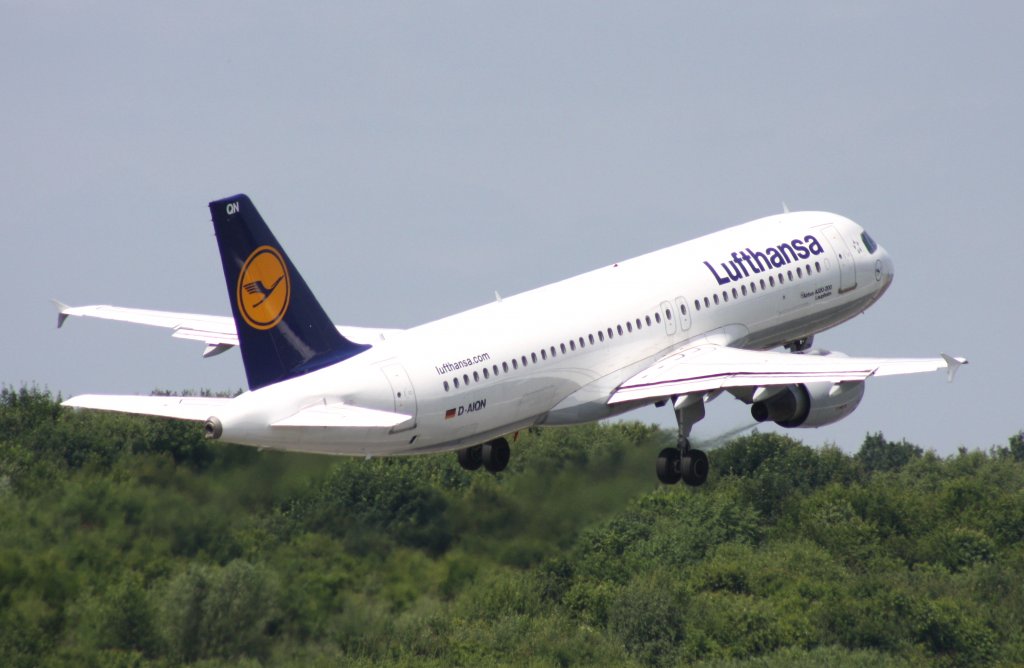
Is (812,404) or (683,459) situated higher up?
(812,404)

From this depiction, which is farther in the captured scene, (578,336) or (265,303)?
(578,336)

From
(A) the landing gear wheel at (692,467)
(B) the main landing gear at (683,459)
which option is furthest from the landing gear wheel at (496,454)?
(A) the landing gear wheel at (692,467)

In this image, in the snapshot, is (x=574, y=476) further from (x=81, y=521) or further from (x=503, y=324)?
(x=81, y=521)

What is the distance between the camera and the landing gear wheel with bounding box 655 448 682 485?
5769 centimetres

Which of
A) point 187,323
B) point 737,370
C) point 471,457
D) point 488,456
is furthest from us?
point 187,323

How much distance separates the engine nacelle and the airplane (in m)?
0.05

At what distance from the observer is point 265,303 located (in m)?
50.9

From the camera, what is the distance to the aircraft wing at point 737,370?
54.2m

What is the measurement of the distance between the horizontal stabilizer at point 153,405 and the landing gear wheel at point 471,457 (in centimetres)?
1012

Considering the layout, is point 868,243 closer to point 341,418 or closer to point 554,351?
point 554,351

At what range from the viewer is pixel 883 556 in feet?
328

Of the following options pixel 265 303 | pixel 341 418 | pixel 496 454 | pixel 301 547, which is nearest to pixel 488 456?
pixel 496 454

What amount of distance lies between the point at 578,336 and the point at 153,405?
11532 millimetres

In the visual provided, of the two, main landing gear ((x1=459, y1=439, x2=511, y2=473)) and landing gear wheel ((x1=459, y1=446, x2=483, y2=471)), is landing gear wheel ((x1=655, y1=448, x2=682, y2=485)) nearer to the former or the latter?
main landing gear ((x1=459, y1=439, x2=511, y2=473))
